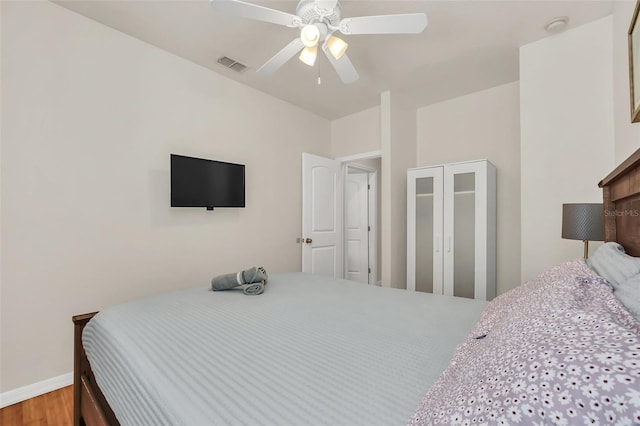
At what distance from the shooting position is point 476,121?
11.4ft

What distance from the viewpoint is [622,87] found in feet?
6.17

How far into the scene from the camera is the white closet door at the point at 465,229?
3.01 metres

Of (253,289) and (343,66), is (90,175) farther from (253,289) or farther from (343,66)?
(343,66)

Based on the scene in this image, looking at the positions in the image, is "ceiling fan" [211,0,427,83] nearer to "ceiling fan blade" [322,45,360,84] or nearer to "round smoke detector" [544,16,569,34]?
"ceiling fan blade" [322,45,360,84]

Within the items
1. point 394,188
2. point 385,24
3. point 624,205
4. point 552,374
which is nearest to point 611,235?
point 624,205

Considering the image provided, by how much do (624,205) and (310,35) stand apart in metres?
1.83

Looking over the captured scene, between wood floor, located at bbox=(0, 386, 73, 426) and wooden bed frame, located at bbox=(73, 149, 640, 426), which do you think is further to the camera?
wood floor, located at bbox=(0, 386, 73, 426)

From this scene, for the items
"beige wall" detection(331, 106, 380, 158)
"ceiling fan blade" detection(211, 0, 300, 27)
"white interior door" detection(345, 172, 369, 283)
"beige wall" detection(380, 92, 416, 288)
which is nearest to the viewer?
"ceiling fan blade" detection(211, 0, 300, 27)

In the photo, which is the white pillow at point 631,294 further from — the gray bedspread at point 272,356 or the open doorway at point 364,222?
the open doorway at point 364,222

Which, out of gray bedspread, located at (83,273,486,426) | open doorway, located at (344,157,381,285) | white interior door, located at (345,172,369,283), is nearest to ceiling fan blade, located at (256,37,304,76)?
gray bedspread, located at (83,273,486,426)

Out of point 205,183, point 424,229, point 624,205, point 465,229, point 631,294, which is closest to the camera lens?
point 631,294

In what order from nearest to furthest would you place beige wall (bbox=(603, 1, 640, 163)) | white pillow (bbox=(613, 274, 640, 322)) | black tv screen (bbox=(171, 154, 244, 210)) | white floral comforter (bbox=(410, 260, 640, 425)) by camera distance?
white floral comforter (bbox=(410, 260, 640, 425)) < white pillow (bbox=(613, 274, 640, 322)) < beige wall (bbox=(603, 1, 640, 163)) < black tv screen (bbox=(171, 154, 244, 210))

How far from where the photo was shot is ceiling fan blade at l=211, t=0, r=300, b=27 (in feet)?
5.14

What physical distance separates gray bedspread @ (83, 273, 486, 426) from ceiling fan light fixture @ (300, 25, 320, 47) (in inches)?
60.8
